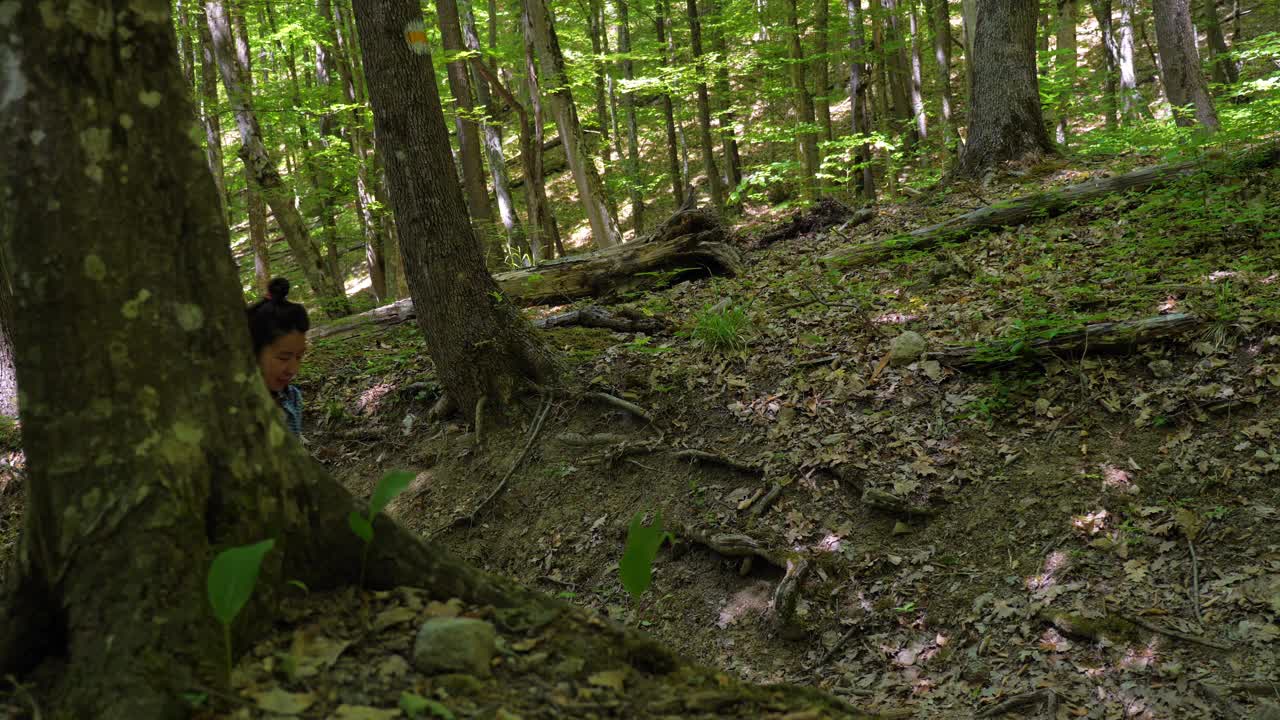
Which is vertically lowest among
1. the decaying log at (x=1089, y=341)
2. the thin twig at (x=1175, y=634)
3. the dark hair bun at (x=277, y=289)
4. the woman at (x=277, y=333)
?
the thin twig at (x=1175, y=634)

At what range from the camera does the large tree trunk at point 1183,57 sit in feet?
33.9

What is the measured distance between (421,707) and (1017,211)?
7171 millimetres

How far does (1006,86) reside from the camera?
8.78 meters

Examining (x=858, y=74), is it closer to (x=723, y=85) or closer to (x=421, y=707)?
(x=723, y=85)

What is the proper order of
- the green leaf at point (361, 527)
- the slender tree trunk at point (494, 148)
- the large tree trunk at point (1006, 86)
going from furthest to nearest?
the slender tree trunk at point (494, 148), the large tree trunk at point (1006, 86), the green leaf at point (361, 527)

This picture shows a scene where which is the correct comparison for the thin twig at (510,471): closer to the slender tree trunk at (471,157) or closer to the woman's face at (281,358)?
the woman's face at (281,358)

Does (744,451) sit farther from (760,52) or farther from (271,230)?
(271,230)

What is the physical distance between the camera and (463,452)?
20.6 ft

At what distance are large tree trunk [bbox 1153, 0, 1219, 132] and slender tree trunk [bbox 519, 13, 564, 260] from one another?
8.87 meters

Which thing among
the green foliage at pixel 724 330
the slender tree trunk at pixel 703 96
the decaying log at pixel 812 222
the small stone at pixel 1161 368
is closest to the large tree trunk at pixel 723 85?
the slender tree trunk at pixel 703 96

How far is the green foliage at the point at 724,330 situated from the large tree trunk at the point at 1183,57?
800cm

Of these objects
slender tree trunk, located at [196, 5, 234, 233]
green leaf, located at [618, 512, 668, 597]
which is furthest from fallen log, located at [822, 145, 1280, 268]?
slender tree trunk, located at [196, 5, 234, 233]

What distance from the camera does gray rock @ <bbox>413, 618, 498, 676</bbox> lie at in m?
2.03

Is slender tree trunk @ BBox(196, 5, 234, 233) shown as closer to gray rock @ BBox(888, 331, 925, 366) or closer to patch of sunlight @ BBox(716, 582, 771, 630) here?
gray rock @ BBox(888, 331, 925, 366)
